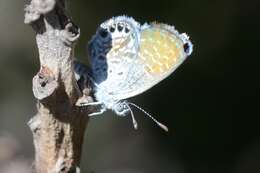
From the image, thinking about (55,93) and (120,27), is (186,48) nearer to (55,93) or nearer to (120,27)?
(120,27)

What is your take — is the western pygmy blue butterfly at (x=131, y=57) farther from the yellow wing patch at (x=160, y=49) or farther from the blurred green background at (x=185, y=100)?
the blurred green background at (x=185, y=100)

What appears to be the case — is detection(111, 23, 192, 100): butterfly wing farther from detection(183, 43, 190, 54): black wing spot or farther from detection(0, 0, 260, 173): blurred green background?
detection(0, 0, 260, 173): blurred green background

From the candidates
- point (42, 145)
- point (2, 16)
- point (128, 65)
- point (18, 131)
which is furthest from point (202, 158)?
point (42, 145)

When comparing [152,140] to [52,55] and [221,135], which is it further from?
[52,55]

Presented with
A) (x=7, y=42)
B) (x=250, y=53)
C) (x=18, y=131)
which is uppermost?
(x=7, y=42)

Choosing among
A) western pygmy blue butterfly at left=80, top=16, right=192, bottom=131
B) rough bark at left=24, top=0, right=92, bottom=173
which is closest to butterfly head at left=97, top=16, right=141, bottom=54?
western pygmy blue butterfly at left=80, top=16, right=192, bottom=131

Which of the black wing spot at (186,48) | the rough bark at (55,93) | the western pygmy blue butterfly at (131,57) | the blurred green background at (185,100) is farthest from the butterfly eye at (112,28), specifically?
the blurred green background at (185,100)
